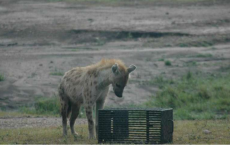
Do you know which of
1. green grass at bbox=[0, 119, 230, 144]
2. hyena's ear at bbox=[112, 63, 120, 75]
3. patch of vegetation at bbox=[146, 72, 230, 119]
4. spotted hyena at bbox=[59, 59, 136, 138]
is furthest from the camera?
patch of vegetation at bbox=[146, 72, 230, 119]

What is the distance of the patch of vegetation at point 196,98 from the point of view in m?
14.2

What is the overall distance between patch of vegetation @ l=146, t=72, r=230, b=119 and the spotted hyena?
11.6 ft

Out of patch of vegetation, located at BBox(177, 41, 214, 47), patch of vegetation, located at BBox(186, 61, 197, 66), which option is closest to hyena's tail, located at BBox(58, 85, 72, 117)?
patch of vegetation, located at BBox(186, 61, 197, 66)

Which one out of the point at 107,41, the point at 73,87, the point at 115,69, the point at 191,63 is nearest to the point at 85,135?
the point at 73,87

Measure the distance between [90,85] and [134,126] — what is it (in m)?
1.42

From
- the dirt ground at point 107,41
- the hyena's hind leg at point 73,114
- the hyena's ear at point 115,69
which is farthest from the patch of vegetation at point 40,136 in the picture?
the dirt ground at point 107,41

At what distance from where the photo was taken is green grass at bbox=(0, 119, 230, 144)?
31.8ft

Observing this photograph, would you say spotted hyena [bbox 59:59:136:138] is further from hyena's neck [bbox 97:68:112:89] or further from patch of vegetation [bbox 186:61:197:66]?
patch of vegetation [bbox 186:61:197:66]

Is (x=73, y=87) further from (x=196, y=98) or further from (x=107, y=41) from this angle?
(x=107, y=41)

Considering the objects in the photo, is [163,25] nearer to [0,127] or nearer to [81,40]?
[81,40]

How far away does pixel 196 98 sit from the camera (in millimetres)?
15625

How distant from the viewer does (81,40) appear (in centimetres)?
2394

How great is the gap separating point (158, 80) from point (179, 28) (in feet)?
25.4

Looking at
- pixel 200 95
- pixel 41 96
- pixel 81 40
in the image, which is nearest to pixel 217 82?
pixel 200 95
